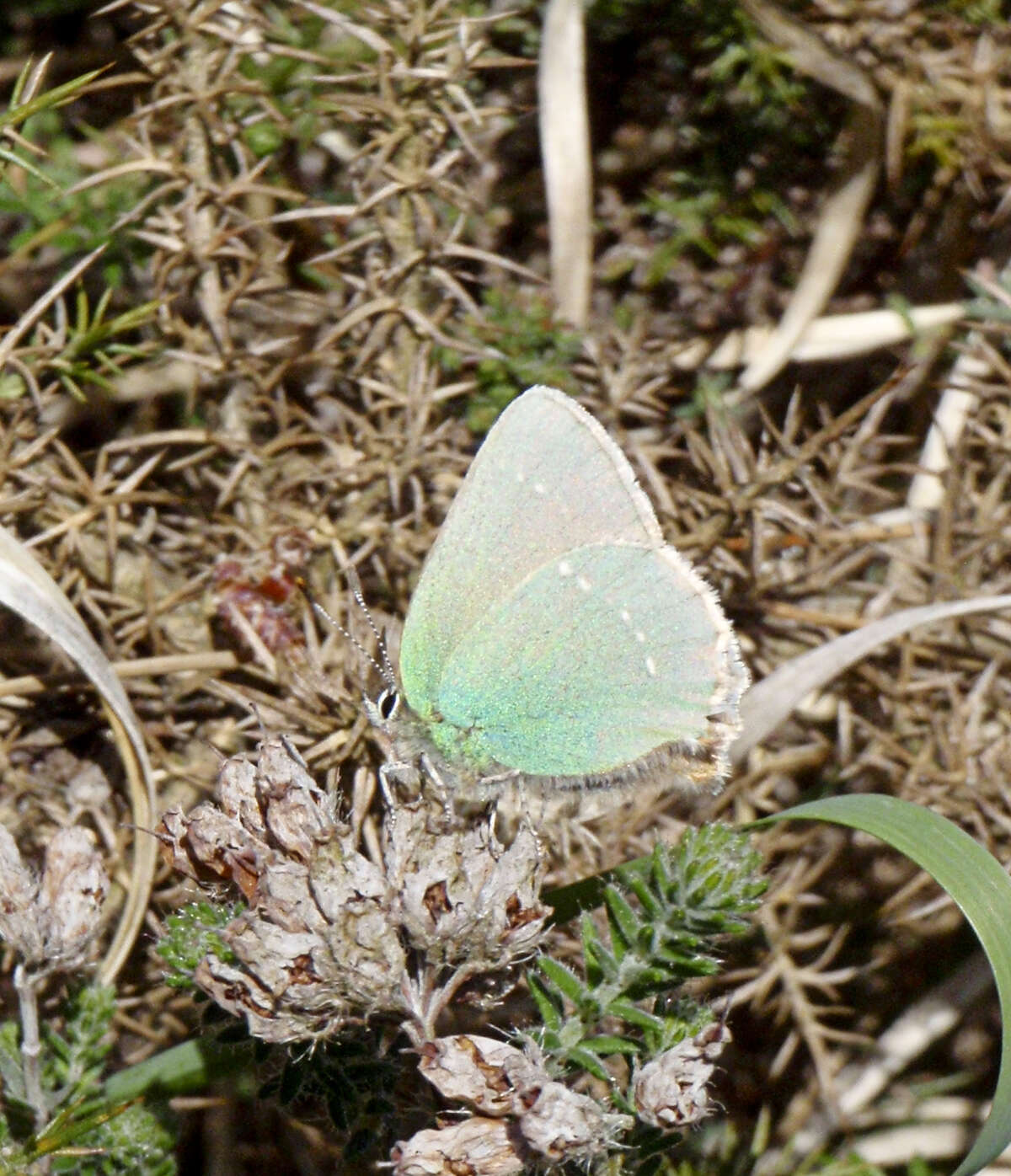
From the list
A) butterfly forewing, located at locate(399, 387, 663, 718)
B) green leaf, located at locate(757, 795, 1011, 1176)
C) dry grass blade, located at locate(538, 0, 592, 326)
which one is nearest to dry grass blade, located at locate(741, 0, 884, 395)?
dry grass blade, located at locate(538, 0, 592, 326)

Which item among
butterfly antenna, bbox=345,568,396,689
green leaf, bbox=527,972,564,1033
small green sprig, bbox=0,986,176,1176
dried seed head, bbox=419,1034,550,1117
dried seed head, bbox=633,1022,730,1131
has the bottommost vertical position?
small green sprig, bbox=0,986,176,1176

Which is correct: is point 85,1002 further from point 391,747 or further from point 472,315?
point 472,315

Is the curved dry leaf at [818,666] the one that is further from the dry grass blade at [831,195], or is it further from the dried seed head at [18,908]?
the dried seed head at [18,908]

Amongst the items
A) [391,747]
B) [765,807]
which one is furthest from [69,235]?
[765,807]

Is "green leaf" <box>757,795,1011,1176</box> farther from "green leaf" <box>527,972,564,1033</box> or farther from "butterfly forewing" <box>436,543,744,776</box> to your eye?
"green leaf" <box>527,972,564,1033</box>

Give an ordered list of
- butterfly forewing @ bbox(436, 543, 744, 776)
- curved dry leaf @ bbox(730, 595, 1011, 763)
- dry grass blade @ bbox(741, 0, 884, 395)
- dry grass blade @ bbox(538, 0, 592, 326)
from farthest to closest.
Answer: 1. dry grass blade @ bbox(741, 0, 884, 395)
2. dry grass blade @ bbox(538, 0, 592, 326)
3. curved dry leaf @ bbox(730, 595, 1011, 763)
4. butterfly forewing @ bbox(436, 543, 744, 776)

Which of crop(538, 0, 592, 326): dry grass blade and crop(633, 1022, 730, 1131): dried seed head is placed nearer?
crop(633, 1022, 730, 1131): dried seed head

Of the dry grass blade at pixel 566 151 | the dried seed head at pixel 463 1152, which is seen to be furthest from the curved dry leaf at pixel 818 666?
the dried seed head at pixel 463 1152
